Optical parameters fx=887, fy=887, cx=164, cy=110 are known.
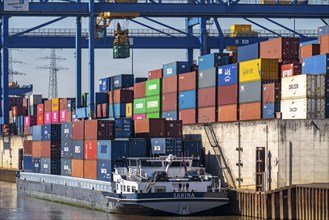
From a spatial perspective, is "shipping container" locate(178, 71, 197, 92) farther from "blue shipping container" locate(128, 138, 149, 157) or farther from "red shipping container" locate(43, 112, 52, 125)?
"red shipping container" locate(43, 112, 52, 125)

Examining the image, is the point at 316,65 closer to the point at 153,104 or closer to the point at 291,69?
the point at 291,69

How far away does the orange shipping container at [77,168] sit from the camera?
62594mm

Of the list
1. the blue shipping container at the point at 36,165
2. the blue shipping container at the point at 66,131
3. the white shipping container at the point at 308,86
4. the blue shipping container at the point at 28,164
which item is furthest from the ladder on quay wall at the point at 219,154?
the blue shipping container at the point at 28,164

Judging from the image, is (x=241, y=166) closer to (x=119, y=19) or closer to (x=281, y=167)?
(x=281, y=167)

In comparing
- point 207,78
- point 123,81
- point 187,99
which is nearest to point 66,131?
point 187,99

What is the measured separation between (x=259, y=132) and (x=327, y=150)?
421 cm

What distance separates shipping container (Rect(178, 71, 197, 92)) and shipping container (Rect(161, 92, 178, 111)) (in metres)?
0.99

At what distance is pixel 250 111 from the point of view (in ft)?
183

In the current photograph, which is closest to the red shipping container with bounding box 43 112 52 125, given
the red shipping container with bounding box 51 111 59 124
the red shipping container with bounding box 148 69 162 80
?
the red shipping container with bounding box 51 111 59 124

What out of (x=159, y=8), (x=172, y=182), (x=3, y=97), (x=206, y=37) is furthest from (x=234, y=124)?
(x=3, y=97)

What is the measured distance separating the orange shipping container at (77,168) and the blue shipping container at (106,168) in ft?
13.0

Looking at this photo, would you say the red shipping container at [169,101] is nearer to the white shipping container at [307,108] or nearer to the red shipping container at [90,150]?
the red shipping container at [90,150]

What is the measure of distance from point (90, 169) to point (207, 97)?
9.38m

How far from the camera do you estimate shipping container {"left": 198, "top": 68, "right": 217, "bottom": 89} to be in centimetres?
5997
